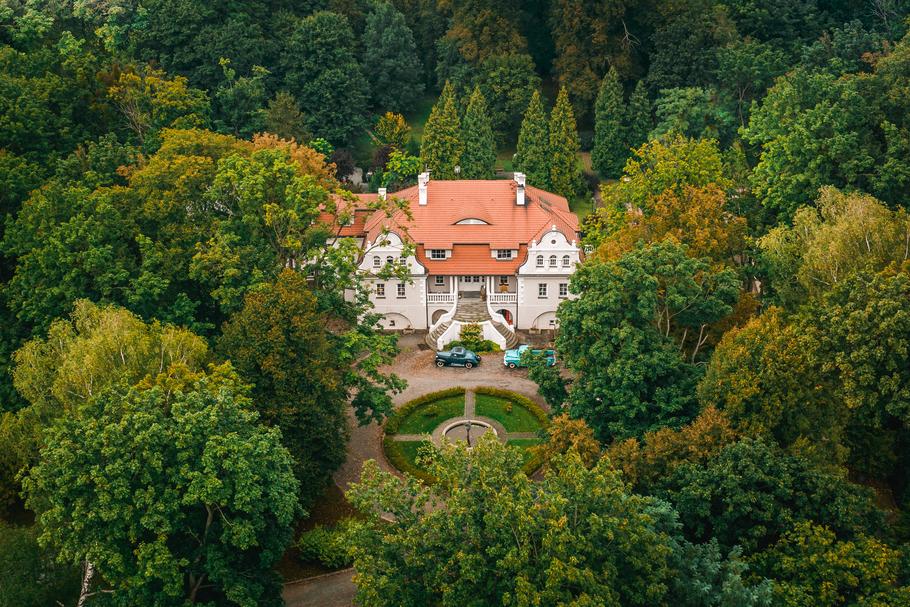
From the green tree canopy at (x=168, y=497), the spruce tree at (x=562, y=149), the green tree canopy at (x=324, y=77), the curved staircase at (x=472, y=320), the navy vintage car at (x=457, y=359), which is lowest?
the green tree canopy at (x=168, y=497)

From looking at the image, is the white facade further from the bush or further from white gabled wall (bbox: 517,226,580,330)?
the bush

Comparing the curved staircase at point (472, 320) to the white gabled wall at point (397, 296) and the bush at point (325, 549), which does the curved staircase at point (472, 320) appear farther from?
the bush at point (325, 549)

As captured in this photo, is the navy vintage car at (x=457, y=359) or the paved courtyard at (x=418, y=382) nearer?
the paved courtyard at (x=418, y=382)

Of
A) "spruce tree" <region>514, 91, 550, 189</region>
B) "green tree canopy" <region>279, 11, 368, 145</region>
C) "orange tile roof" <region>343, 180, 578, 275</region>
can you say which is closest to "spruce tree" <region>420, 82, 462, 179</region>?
"spruce tree" <region>514, 91, 550, 189</region>

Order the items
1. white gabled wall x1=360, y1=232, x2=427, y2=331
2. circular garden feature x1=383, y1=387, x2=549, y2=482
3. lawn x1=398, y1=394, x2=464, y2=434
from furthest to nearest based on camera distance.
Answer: white gabled wall x1=360, y1=232, x2=427, y2=331, lawn x1=398, y1=394, x2=464, y2=434, circular garden feature x1=383, y1=387, x2=549, y2=482

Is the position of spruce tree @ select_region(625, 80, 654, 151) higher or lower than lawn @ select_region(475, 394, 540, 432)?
higher

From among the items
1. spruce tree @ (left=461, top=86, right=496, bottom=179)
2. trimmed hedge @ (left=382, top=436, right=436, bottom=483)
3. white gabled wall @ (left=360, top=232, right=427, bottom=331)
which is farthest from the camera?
spruce tree @ (left=461, top=86, right=496, bottom=179)

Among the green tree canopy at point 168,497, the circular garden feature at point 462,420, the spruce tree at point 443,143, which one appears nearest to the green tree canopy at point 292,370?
the green tree canopy at point 168,497
